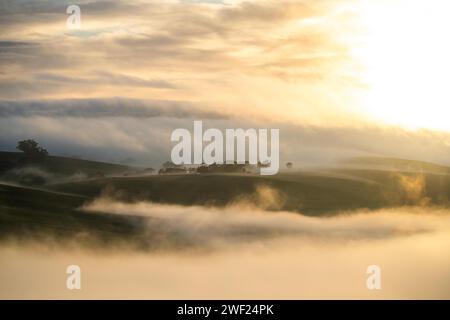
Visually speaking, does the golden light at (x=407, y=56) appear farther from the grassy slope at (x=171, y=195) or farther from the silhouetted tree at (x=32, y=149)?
the silhouetted tree at (x=32, y=149)

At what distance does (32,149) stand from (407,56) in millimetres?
4321

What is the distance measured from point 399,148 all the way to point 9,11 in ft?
15.2

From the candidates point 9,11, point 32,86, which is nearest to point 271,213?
point 32,86

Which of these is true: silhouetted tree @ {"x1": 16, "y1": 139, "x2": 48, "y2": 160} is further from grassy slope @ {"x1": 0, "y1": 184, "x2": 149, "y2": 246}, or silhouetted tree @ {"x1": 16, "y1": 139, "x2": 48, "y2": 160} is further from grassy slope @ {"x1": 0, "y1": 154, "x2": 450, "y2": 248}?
grassy slope @ {"x1": 0, "y1": 184, "x2": 149, "y2": 246}

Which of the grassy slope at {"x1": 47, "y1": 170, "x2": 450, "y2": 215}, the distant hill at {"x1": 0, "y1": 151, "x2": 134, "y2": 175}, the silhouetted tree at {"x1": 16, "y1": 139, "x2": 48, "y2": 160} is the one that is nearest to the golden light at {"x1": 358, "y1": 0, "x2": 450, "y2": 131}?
the grassy slope at {"x1": 47, "y1": 170, "x2": 450, "y2": 215}

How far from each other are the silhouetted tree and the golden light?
146 inches

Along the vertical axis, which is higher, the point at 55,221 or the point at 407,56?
the point at 407,56

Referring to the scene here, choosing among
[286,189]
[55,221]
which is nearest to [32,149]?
[55,221]

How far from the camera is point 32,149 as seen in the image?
7758 mm

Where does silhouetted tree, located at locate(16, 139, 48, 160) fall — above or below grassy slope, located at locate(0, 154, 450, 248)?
above

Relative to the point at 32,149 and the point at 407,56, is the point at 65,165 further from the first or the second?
the point at 407,56

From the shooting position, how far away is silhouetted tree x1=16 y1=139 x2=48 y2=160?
305 inches
